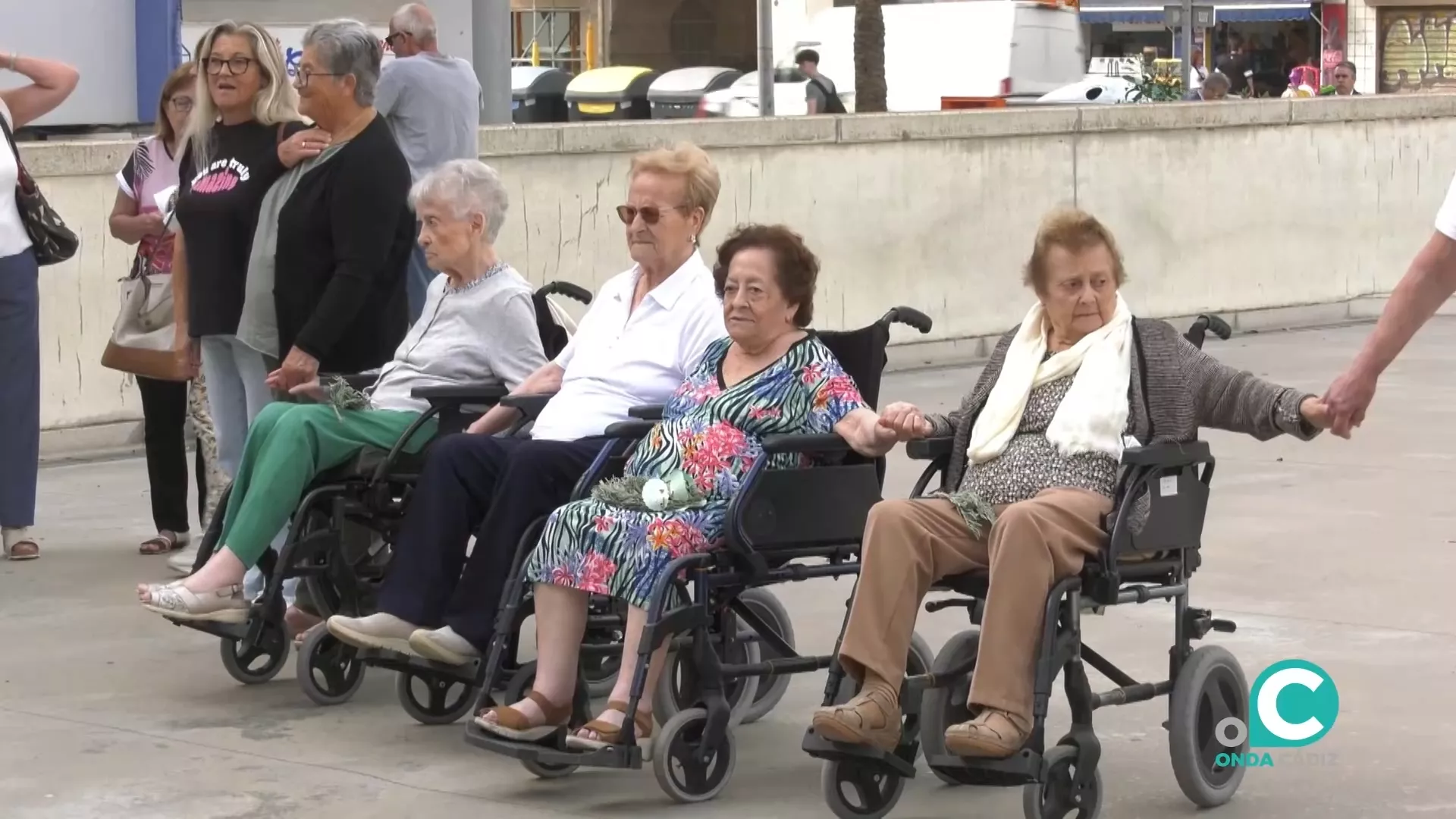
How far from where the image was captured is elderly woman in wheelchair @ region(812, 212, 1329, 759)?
15.0ft

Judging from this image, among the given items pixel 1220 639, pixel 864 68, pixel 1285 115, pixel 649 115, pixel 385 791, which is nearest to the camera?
pixel 385 791

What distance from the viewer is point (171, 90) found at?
782 cm

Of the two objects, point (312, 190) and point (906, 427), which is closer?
point (906, 427)

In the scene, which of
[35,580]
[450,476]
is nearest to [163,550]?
[35,580]

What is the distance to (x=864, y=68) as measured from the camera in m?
21.0

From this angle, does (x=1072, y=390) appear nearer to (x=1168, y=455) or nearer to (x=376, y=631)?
(x=1168, y=455)

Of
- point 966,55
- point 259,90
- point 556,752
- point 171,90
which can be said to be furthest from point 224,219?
point 966,55

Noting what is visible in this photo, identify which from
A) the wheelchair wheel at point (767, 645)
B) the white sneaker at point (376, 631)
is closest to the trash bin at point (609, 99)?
the wheelchair wheel at point (767, 645)

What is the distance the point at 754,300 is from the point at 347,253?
1.57m

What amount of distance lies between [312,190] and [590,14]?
39.1 meters

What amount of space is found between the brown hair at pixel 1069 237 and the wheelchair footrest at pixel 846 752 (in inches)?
41.5

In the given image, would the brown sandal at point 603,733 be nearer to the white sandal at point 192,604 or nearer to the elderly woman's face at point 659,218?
the elderly woman's face at point 659,218

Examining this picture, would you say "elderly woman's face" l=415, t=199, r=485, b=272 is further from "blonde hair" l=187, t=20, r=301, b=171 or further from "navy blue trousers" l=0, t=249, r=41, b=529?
"navy blue trousers" l=0, t=249, r=41, b=529

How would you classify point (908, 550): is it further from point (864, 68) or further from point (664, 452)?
point (864, 68)
